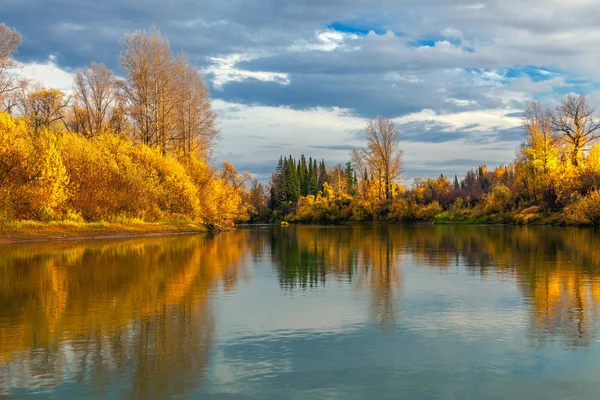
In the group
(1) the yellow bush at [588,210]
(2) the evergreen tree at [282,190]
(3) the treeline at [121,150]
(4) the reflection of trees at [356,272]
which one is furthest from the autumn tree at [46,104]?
(2) the evergreen tree at [282,190]

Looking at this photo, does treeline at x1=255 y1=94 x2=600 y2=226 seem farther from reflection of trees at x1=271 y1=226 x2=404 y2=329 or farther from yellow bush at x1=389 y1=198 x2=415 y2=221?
reflection of trees at x1=271 y1=226 x2=404 y2=329

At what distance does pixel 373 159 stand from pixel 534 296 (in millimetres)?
71913

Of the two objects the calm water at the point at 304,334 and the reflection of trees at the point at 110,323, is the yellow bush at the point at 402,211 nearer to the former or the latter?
the calm water at the point at 304,334

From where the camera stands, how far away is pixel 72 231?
3591 centimetres

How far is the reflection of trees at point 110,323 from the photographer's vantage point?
684 cm

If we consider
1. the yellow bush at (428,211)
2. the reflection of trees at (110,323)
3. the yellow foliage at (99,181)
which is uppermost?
the yellow foliage at (99,181)

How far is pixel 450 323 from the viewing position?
934cm

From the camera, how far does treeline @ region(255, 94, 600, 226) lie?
5444 centimetres

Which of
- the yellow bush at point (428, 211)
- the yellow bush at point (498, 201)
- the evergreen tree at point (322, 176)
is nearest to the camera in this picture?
the yellow bush at point (498, 201)

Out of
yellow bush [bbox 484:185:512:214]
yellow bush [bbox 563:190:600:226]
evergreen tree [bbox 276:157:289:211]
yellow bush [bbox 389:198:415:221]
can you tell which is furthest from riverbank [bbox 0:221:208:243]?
evergreen tree [bbox 276:157:289:211]

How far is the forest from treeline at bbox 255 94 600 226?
149 mm

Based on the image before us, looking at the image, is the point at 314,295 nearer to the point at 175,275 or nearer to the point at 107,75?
the point at 175,275

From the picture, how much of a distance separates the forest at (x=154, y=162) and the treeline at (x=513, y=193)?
0.49 ft

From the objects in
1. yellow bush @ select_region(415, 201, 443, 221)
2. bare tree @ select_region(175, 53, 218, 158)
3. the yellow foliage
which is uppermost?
bare tree @ select_region(175, 53, 218, 158)
